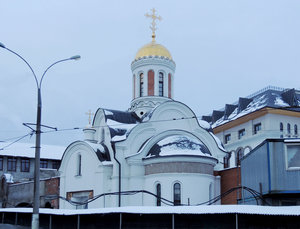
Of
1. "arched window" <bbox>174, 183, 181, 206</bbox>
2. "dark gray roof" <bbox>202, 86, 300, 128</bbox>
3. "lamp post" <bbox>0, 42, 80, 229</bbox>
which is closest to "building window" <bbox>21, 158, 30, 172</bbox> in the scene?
"dark gray roof" <bbox>202, 86, 300, 128</bbox>

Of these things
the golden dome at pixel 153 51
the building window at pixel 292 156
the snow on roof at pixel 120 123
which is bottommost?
the building window at pixel 292 156

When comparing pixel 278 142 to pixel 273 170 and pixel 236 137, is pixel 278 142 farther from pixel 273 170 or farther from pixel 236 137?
pixel 236 137

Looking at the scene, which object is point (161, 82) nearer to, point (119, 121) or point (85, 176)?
point (119, 121)

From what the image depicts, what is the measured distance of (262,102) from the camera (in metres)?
38.8

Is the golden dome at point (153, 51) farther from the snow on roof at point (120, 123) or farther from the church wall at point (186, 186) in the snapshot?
the church wall at point (186, 186)

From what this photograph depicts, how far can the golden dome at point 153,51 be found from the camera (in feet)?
107

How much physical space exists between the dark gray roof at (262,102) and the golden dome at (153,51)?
1003cm

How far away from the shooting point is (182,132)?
1101 inches

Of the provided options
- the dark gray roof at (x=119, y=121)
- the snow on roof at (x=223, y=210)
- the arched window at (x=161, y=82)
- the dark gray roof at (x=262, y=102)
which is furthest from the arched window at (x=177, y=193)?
the dark gray roof at (x=262, y=102)

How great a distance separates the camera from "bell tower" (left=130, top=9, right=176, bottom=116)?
105ft

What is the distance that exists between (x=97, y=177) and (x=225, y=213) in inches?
602

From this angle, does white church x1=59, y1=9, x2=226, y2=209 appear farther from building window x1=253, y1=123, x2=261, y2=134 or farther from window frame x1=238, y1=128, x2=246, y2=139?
window frame x1=238, y1=128, x2=246, y2=139

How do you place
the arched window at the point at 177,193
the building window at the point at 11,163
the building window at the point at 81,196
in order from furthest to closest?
the building window at the point at 11,163
the building window at the point at 81,196
the arched window at the point at 177,193

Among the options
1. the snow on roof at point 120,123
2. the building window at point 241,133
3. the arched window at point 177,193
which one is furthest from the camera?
the building window at point 241,133
